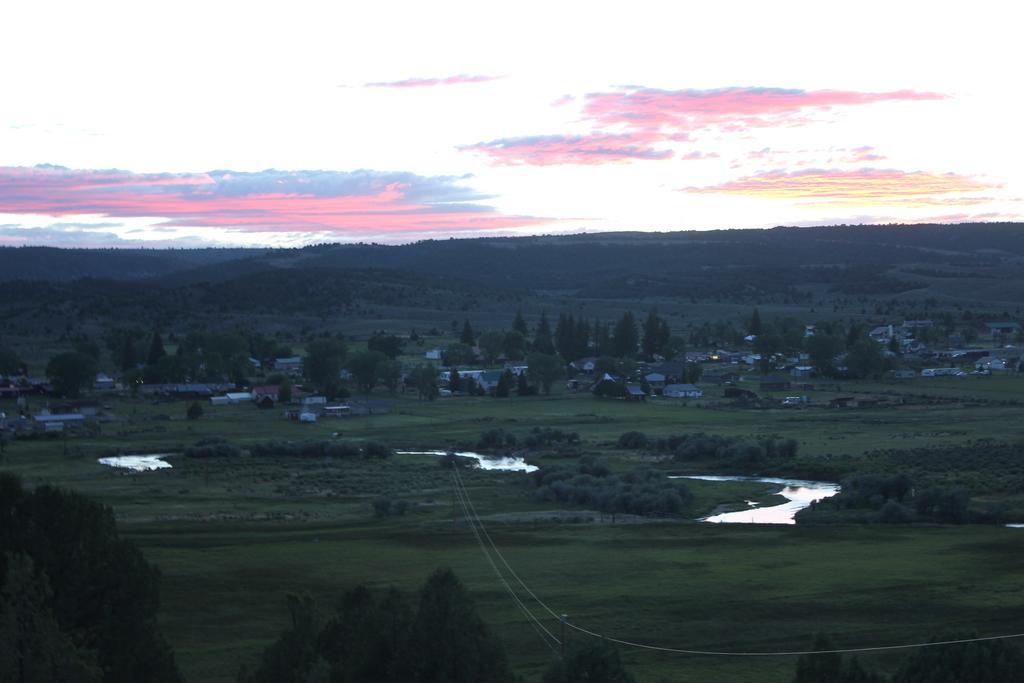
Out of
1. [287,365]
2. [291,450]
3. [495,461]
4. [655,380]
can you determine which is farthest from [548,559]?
[287,365]

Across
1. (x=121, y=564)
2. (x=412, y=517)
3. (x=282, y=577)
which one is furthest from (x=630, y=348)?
(x=121, y=564)

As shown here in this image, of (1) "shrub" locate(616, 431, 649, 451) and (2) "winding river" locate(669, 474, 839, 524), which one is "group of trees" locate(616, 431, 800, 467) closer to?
(1) "shrub" locate(616, 431, 649, 451)

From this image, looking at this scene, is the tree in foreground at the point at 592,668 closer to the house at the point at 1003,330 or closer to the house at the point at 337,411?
the house at the point at 337,411

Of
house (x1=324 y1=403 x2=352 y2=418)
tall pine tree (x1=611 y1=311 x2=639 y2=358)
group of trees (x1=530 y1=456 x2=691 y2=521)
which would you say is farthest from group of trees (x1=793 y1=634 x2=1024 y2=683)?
tall pine tree (x1=611 y1=311 x2=639 y2=358)

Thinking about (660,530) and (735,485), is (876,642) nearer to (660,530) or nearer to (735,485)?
(660,530)

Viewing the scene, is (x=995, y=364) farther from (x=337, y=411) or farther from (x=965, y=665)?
(x=965, y=665)

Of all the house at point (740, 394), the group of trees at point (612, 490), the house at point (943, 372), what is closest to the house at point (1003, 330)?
the house at point (943, 372)

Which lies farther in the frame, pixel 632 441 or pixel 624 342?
pixel 624 342
